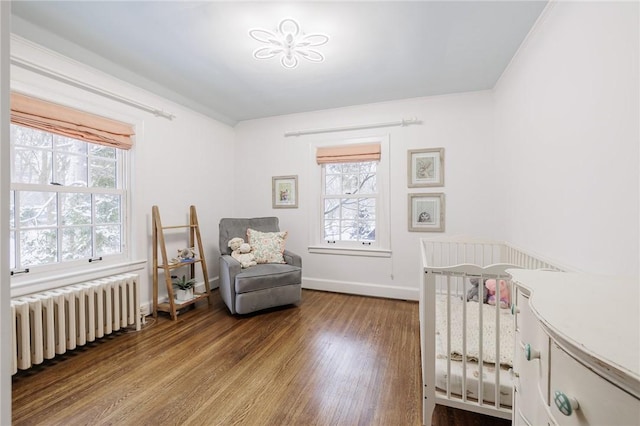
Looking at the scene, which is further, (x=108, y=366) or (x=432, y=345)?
(x=108, y=366)

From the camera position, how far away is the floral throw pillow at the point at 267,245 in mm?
3072

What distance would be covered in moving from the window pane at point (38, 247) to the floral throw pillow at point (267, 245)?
1663 mm

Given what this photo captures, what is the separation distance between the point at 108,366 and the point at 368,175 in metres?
3.00

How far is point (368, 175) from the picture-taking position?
336 centimetres

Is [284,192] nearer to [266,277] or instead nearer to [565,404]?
[266,277]

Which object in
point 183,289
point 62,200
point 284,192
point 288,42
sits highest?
point 288,42

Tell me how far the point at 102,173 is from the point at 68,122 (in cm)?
50

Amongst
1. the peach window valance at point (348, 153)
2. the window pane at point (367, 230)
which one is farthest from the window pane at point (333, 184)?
the window pane at point (367, 230)

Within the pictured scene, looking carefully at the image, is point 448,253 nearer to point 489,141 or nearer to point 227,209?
point 489,141

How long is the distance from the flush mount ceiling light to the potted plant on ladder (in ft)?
7.60

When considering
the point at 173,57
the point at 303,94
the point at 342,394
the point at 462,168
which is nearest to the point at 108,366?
the point at 342,394

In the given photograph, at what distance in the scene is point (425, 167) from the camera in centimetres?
306

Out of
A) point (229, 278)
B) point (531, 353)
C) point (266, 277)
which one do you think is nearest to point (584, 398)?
point (531, 353)

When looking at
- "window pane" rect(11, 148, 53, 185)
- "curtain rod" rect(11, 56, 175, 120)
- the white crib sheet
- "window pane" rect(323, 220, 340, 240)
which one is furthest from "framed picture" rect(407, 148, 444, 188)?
"window pane" rect(11, 148, 53, 185)
